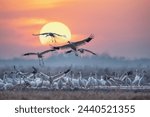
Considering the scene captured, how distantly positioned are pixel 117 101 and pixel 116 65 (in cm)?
326

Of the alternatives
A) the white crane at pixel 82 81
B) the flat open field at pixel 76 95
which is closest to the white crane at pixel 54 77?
the white crane at pixel 82 81

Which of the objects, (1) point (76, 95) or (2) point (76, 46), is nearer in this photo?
(1) point (76, 95)

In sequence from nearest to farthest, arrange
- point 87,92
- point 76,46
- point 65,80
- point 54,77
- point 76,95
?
point 76,95, point 87,92, point 65,80, point 54,77, point 76,46

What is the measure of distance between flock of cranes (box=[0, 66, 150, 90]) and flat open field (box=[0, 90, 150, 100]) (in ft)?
1.48

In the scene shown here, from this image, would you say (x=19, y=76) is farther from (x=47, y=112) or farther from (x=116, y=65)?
(x=47, y=112)

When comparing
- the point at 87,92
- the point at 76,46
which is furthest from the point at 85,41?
the point at 87,92

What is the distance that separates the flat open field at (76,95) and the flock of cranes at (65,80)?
450 millimetres

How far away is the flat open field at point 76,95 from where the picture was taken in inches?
806

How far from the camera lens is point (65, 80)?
867 inches

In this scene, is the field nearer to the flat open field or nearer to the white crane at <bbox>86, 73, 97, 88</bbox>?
the flat open field

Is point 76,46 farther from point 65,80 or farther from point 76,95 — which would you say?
point 76,95

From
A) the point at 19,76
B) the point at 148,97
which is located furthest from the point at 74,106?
the point at 19,76

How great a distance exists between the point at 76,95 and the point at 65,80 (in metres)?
1.30

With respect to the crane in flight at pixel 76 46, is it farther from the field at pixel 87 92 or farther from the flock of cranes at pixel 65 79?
the field at pixel 87 92
